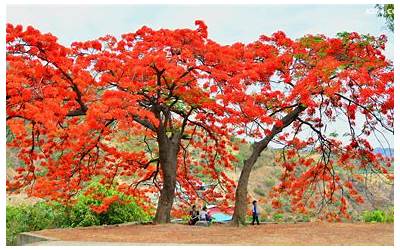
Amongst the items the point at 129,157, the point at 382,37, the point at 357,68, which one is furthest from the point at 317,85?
the point at 129,157

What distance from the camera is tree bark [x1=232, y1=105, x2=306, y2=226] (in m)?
13.5

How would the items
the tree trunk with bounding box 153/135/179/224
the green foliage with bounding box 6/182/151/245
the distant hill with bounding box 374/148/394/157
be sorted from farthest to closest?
the green foliage with bounding box 6/182/151/245 < the distant hill with bounding box 374/148/394/157 < the tree trunk with bounding box 153/135/179/224

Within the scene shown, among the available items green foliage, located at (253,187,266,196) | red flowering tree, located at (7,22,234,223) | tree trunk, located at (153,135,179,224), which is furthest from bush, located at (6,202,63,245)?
green foliage, located at (253,187,266,196)

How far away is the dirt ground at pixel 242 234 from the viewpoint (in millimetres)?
10250

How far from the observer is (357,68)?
43.4 ft

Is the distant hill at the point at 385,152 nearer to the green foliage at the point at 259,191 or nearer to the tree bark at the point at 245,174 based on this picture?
the tree bark at the point at 245,174

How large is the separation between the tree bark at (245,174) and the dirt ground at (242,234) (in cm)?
39

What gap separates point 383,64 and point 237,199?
13.8 ft

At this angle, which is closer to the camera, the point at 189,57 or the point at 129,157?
the point at 189,57

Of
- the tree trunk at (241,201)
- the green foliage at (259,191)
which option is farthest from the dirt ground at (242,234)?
the green foliage at (259,191)

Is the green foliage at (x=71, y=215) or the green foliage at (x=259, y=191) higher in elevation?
the green foliage at (x=71, y=215)

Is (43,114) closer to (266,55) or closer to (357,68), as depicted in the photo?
(266,55)

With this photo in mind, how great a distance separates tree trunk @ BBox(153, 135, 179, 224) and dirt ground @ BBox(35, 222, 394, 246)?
0.69 m

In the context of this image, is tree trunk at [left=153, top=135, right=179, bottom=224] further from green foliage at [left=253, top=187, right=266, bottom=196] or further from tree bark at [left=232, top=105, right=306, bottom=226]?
green foliage at [left=253, top=187, right=266, bottom=196]
